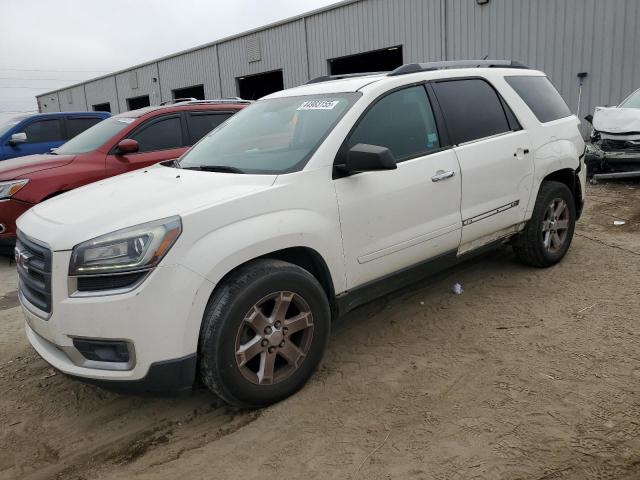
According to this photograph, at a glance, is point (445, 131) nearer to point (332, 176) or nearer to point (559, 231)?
point (332, 176)

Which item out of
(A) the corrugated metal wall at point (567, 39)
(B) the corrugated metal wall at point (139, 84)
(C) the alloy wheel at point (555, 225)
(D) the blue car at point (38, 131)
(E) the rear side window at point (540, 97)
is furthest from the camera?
(B) the corrugated metal wall at point (139, 84)

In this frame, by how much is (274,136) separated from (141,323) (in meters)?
1.64

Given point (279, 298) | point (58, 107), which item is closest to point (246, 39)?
point (279, 298)

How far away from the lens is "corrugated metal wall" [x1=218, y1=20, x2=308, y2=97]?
18.8 metres

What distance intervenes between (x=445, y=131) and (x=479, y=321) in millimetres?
1420

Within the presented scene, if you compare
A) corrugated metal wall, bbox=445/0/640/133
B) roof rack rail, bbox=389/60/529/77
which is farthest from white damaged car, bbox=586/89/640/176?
roof rack rail, bbox=389/60/529/77

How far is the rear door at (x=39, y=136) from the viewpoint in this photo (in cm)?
924

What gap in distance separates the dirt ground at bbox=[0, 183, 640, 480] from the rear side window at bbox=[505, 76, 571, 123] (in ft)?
5.31

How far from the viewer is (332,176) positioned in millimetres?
3105

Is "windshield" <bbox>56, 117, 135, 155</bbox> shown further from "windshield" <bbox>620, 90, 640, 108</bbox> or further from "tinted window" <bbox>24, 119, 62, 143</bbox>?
"windshield" <bbox>620, 90, 640, 108</bbox>

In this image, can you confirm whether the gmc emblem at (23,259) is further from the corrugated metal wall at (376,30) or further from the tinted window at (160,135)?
the corrugated metal wall at (376,30)

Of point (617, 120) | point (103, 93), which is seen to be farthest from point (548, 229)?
point (103, 93)

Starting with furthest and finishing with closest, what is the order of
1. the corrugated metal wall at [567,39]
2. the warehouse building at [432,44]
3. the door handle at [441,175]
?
the warehouse building at [432,44], the corrugated metal wall at [567,39], the door handle at [441,175]

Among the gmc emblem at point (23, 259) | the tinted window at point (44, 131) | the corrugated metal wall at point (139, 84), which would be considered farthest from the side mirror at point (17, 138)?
the corrugated metal wall at point (139, 84)
